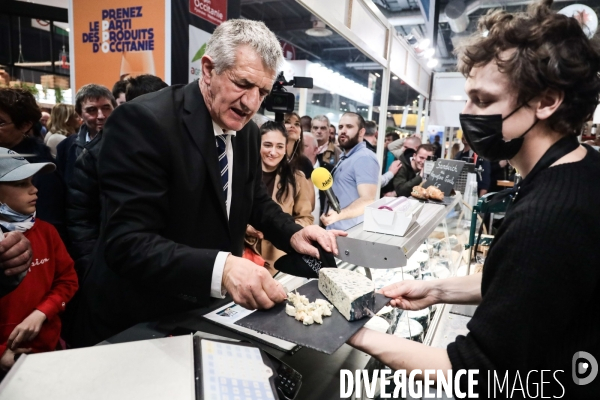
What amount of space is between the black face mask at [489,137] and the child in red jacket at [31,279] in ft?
5.76

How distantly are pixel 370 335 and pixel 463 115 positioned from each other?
0.74 m

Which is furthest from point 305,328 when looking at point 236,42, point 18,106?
point 18,106

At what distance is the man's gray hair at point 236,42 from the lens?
4.58ft

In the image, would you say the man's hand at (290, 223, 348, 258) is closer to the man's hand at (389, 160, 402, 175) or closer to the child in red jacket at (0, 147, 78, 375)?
the child in red jacket at (0, 147, 78, 375)

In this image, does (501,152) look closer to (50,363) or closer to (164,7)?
(50,363)

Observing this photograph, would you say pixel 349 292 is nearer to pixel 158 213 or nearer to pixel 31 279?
pixel 158 213

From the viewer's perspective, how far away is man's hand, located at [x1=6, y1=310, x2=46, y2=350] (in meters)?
1.80

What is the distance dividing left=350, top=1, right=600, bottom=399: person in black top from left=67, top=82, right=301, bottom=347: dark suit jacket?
2.10 ft

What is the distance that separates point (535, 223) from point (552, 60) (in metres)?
0.47

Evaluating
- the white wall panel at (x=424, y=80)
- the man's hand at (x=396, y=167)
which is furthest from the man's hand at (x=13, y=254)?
the white wall panel at (x=424, y=80)

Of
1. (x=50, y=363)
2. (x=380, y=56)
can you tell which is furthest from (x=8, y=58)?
(x=50, y=363)

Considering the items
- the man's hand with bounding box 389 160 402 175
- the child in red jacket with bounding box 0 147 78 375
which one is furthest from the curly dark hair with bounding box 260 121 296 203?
the man's hand with bounding box 389 160 402 175

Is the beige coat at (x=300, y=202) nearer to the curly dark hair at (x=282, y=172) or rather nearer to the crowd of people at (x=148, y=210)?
the curly dark hair at (x=282, y=172)

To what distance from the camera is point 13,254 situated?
131 centimetres
